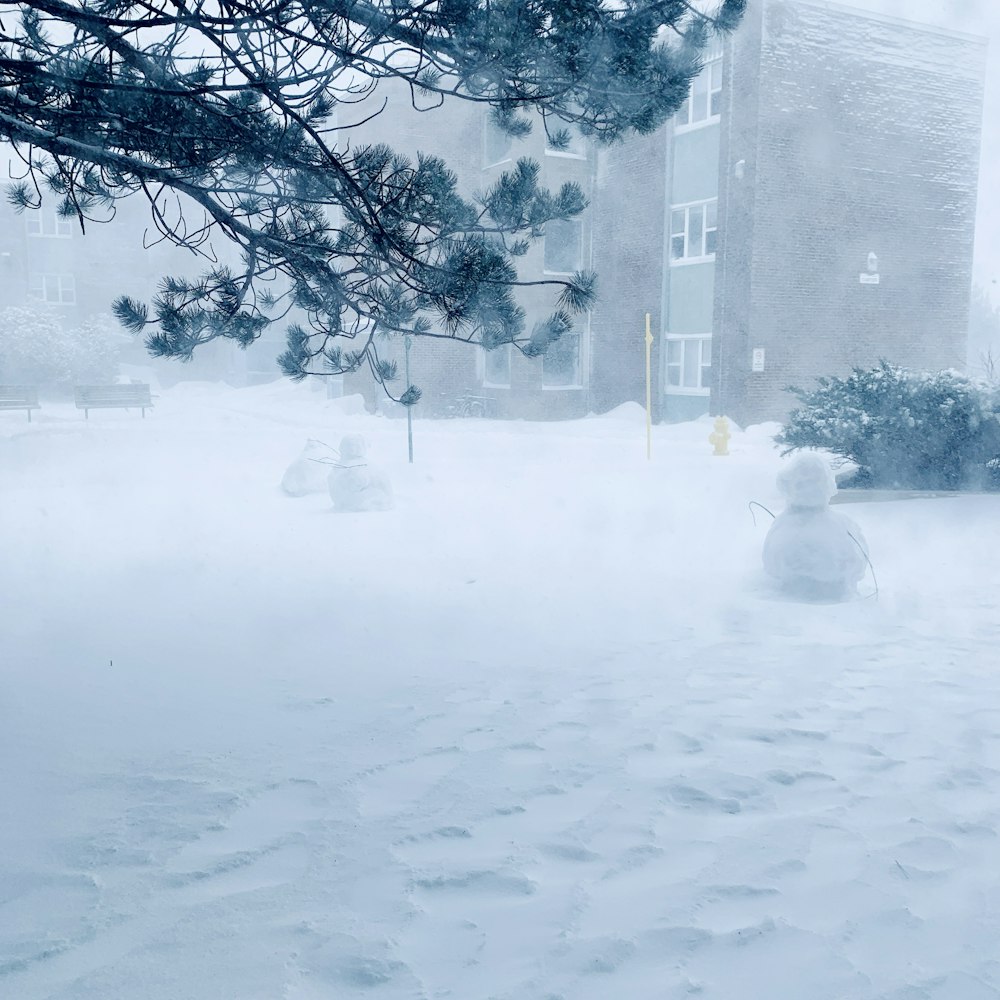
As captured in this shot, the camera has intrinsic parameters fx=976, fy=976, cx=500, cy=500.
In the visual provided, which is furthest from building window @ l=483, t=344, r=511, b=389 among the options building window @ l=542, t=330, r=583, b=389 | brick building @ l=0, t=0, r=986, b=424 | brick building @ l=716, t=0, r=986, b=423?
brick building @ l=716, t=0, r=986, b=423

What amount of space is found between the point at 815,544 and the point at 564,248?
18367mm

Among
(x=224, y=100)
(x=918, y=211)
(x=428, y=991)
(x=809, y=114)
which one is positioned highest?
(x=809, y=114)

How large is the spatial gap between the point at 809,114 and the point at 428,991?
1860 centimetres

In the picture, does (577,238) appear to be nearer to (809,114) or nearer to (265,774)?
(809,114)

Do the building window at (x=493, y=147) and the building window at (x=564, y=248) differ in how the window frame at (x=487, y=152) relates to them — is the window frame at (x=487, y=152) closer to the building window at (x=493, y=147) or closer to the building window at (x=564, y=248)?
the building window at (x=493, y=147)

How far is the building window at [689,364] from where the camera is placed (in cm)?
1969

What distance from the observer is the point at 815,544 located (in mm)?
6023

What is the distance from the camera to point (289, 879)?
287 cm

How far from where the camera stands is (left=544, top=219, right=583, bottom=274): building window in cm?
2297

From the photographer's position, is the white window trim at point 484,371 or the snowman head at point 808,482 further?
the white window trim at point 484,371

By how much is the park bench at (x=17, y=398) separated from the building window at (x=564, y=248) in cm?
1161

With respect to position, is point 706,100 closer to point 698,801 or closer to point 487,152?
point 487,152

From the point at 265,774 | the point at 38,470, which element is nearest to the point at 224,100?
the point at 265,774

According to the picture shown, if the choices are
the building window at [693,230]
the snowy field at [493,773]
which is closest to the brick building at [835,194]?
the building window at [693,230]
